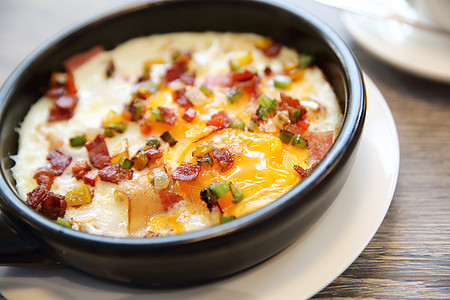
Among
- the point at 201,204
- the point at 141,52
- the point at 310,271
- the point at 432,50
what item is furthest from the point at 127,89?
the point at 432,50

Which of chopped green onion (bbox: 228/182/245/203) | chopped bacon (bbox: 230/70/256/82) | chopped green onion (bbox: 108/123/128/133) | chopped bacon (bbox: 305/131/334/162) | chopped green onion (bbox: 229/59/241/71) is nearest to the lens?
chopped green onion (bbox: 228/182/245/203)

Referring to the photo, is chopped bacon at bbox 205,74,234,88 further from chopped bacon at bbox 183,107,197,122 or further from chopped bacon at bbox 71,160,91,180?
chopped bacon at bbox 71,160,91,180

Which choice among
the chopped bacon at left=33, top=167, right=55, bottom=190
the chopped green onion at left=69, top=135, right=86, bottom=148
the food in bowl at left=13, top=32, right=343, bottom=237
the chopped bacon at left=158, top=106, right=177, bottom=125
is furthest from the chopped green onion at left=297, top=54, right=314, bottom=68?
the chopped bacon at left=33, top=167, right=55, bottom=190

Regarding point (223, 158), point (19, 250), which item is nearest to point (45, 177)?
point (19, 250)

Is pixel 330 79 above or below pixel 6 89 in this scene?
below

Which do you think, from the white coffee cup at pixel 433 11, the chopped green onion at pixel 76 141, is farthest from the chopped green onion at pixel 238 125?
the white coffee cup at pixel 433 11

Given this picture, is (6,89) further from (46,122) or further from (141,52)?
(141,52)

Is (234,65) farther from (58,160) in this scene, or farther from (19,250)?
(19,250)

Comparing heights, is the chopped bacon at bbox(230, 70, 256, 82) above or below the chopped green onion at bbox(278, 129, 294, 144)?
above
